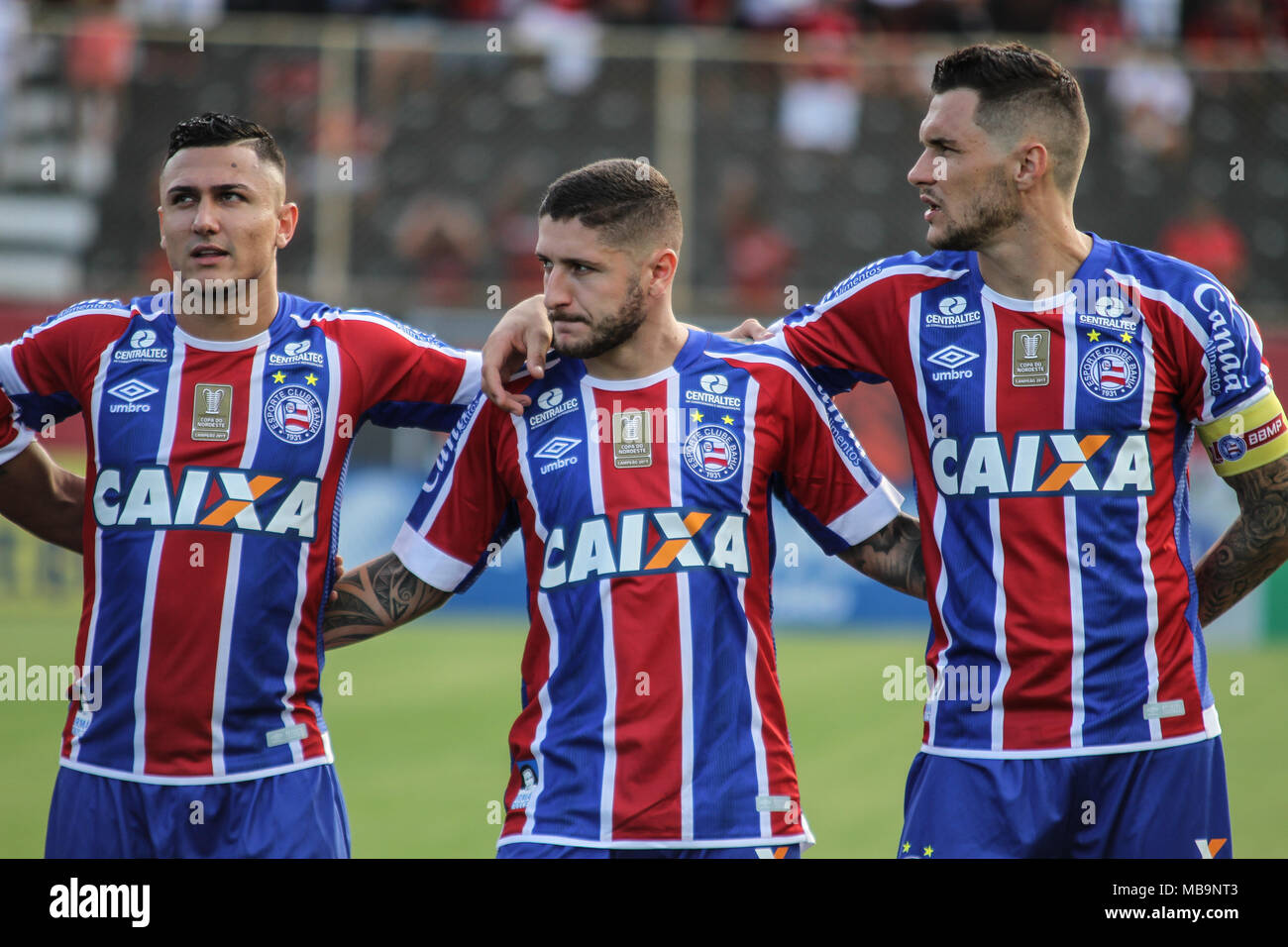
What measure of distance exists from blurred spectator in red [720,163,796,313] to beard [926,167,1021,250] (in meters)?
9.01

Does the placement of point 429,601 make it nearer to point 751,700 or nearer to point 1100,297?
point 751,700

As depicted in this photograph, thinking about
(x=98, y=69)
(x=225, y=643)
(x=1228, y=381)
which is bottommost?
(x=225, y=643)

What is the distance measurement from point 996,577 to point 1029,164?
3.36 ft

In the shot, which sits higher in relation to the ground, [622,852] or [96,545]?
[96,545]

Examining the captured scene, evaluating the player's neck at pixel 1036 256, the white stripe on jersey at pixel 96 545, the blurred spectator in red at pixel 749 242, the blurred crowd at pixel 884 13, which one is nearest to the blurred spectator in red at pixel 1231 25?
the blurred crowd at pixel 884 13

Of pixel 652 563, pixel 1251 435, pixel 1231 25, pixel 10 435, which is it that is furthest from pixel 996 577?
pixel 1231 25

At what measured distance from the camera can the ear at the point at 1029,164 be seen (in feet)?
12.1

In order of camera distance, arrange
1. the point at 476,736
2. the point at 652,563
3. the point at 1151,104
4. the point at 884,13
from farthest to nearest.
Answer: the point at 884,13 < the point at 1151,104 < the point at 476,736 < the point at 652,563

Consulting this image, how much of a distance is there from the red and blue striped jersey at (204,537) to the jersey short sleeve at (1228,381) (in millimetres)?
2076

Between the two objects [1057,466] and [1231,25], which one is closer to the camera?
[1057,466]

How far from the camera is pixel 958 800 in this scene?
139 inches

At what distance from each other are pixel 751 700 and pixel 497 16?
12381mm

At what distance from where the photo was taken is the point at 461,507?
375 cm

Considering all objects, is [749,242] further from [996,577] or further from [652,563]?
[652,563]
